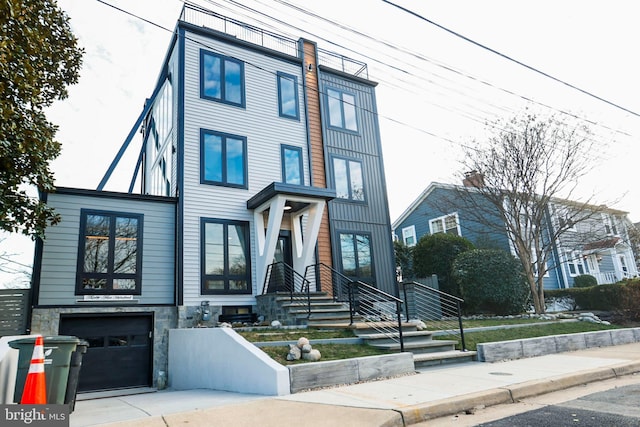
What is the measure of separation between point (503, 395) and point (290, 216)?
9221 mm

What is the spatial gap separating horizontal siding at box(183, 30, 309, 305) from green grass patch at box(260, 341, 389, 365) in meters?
4.89

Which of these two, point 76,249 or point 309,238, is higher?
point 309,238

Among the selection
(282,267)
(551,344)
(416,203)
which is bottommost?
(551,344)

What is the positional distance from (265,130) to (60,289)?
7517 millimetres

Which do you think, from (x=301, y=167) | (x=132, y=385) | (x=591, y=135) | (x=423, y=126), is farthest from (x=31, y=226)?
(x=591, y=135)

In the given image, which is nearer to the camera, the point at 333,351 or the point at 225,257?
the point at 333,351

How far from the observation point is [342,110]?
16.1 m

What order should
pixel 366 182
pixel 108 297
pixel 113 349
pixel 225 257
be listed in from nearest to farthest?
1. pixel 113 349
2. pixel 108 297
3. pixel 225 257
4. pixel 366 182

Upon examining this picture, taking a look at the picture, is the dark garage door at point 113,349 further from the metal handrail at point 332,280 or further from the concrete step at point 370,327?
the concrete step at point 370,327

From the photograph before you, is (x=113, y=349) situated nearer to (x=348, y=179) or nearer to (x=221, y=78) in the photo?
(x=221, y=78)

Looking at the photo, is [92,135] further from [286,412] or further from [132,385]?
[286,412]

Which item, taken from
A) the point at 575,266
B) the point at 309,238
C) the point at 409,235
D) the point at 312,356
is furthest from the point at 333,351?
the point at 575,266

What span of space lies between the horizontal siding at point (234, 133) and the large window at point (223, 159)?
0.52 feet

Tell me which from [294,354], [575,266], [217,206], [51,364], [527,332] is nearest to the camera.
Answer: [51,364]
